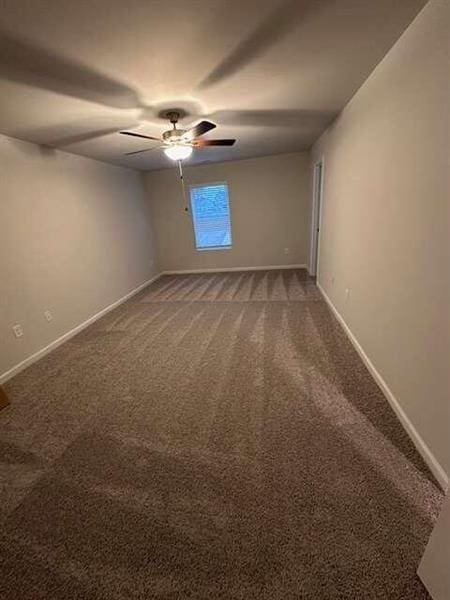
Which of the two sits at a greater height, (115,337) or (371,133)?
(371,133)

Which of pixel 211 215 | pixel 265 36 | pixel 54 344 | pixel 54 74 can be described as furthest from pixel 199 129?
pixel 211 215

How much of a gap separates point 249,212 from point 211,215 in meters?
0.81

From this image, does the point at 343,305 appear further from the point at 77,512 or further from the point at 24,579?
the point at 24,579

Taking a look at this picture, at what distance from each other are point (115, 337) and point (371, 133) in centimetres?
327

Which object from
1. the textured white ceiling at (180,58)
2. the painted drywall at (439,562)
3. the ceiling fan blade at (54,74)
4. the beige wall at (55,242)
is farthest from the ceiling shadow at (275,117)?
the painted drywall at (439,562)

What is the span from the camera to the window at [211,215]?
5520 mm

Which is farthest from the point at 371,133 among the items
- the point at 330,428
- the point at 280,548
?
the point at 280,548

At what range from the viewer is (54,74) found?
1.69m

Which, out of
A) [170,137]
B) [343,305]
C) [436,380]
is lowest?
[343,305]

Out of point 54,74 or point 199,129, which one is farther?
point 199,129

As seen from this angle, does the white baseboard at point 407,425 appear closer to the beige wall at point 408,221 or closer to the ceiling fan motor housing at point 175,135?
the beige wall at point 408,221

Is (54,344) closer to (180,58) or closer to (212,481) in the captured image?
(212,481)

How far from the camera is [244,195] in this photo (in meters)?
5.40

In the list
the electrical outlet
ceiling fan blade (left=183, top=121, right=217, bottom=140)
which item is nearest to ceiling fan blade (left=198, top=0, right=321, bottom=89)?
ceiling fan blade (left=183, top=121, right=217, bottom=140)
